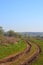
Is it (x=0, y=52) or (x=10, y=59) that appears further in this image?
(x=0, y=52)

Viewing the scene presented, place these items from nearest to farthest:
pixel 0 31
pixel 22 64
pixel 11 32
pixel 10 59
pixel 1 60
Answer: pixel 22 64 → pixel 1 60 → pixel 10 59 → pixel 0 31 → pixel 11 32

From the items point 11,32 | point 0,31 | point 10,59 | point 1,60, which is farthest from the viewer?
point 11,32

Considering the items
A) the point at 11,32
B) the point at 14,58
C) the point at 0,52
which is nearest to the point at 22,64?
the point at 14,58

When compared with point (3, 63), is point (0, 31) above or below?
above

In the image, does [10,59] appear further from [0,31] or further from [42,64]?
[0,31]

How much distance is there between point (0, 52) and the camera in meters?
21.9

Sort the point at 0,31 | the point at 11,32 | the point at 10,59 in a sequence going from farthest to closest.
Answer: the point at 11,32 → the point at 0,31 → the point at 10,59

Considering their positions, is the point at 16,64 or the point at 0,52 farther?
the point at 0,52

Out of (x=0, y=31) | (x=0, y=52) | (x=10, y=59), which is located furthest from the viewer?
(x=0, y=31)

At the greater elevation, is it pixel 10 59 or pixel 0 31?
pixel 0 31

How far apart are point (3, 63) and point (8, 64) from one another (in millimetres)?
607

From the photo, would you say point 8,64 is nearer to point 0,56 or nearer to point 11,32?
point 0,56

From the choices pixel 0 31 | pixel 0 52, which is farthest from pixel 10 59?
pixel 0 31

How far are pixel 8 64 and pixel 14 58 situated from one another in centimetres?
354
